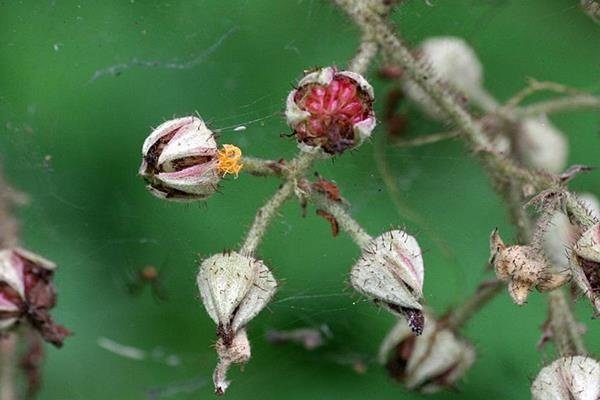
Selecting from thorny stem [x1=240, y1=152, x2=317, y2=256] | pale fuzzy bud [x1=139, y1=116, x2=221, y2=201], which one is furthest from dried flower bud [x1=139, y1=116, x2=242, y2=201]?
thorny stem [x1=240, y1=152, x2=317, y2=256]

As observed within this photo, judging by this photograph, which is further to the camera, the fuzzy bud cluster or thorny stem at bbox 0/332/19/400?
thorny stem at bbox 0/332/19/400

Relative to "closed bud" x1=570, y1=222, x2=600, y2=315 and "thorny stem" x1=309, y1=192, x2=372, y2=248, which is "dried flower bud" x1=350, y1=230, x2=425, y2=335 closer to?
"thorny stem" x1=309, y1=192, x2=372, y2=248

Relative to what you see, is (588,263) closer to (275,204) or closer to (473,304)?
(275,204)

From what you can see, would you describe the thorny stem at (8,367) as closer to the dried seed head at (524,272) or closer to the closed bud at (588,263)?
the dried seed head at (524,272)

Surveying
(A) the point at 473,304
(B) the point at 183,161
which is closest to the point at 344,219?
(B) the point at 183,161

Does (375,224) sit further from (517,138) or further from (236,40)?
(236,40)

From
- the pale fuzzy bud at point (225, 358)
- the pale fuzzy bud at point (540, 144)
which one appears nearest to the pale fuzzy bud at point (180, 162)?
the pale fuzzy bud at point (225, 358)
